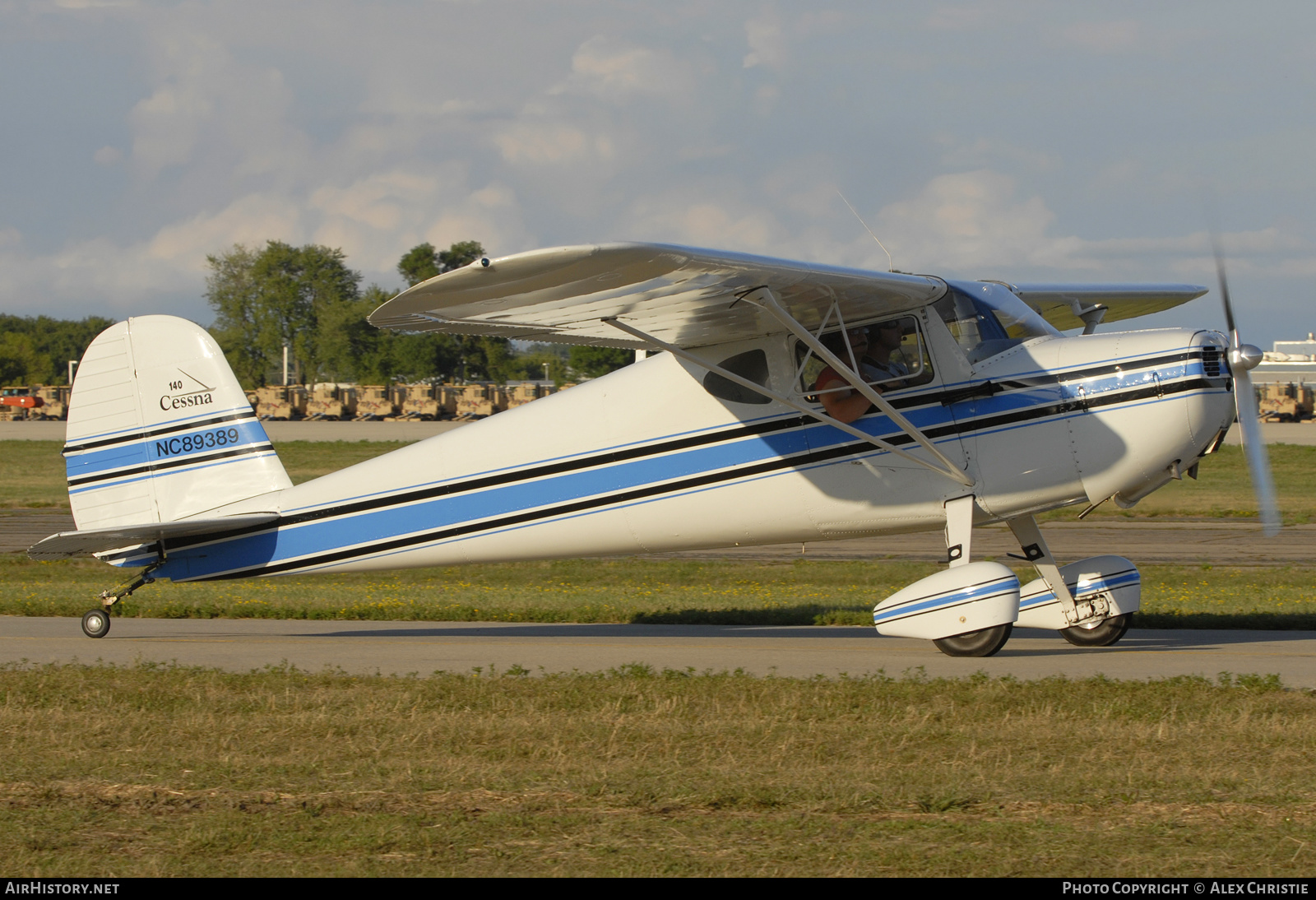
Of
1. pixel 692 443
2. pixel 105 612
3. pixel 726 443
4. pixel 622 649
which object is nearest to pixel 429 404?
pixel 105 612

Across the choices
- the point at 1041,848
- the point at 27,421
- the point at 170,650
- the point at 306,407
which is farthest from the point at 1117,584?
the point at 27,421

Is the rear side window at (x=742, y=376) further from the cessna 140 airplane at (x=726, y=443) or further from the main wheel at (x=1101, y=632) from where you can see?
the main wheel at (x=1101, y=632)

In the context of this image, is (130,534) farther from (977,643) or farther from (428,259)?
(428,259)

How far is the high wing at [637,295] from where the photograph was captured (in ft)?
23.9

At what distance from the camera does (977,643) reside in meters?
9.66

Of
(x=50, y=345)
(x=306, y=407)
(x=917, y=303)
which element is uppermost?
(x=50, y=345)

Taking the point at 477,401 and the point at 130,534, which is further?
the point at 477,401

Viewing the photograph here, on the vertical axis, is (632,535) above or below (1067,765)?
above

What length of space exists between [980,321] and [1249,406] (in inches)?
83.6

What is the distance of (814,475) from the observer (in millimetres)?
10023

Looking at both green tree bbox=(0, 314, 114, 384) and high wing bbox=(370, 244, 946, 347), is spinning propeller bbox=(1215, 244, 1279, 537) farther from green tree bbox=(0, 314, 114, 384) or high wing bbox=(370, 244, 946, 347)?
green tree bbox=(0, 314, 114, 384)

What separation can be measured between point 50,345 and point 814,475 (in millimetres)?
148865

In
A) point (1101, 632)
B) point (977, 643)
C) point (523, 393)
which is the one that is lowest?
point (1101, 632)

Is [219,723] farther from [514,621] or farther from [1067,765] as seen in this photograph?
[514,621]
